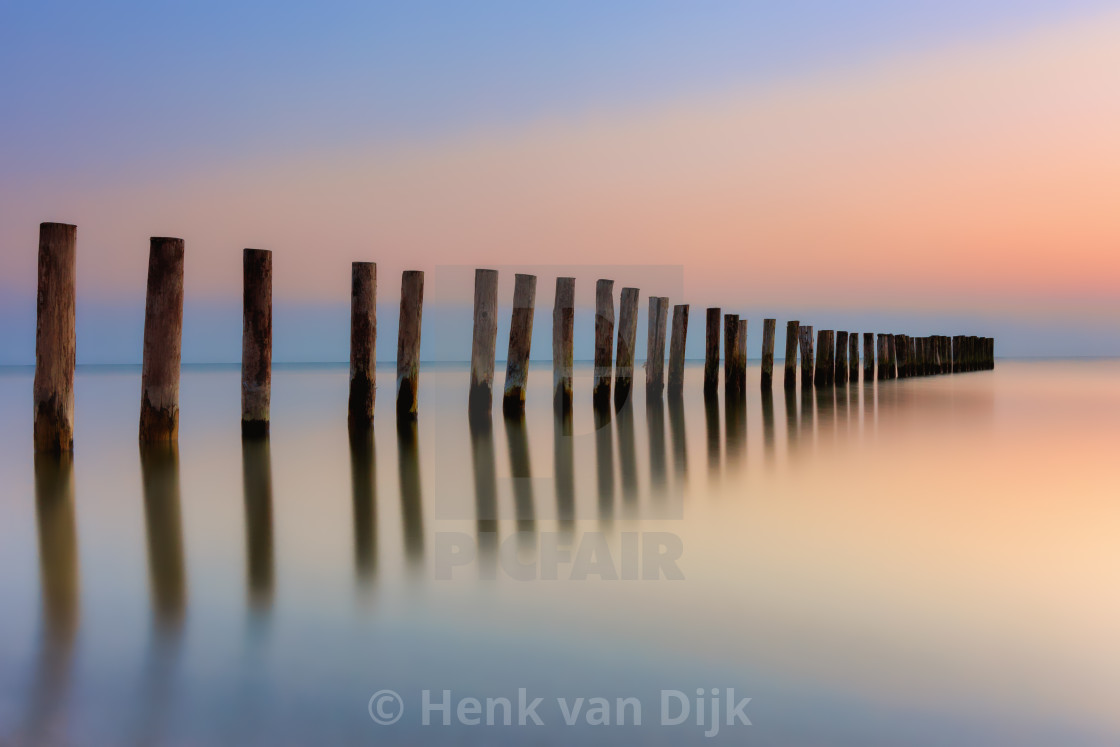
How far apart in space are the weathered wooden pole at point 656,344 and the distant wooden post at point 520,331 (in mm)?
2891

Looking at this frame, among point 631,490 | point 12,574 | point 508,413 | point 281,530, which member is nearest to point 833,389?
point 508,413

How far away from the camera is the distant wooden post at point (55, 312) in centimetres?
640

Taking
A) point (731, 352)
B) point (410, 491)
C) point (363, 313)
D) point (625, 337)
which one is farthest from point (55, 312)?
point (731, 352)

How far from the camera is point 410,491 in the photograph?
18.3 feet

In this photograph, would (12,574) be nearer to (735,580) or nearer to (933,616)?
(735,580)

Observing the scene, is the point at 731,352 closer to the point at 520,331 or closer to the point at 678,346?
the point at 678,346

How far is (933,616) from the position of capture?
291cm

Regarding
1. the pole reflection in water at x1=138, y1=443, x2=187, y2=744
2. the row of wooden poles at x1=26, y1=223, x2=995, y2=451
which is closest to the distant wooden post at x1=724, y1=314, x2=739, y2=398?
the row of wooden poles at x1=26, y1=223, x2=995, y2=451

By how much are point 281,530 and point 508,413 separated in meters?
6.62

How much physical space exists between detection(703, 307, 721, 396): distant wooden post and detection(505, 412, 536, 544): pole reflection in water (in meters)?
5.44

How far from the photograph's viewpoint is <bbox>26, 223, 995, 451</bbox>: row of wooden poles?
21.4 feet

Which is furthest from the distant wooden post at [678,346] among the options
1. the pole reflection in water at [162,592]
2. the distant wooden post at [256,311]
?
the pole reflection in water at [162,592]

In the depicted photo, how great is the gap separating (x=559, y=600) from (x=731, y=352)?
42.6 ft

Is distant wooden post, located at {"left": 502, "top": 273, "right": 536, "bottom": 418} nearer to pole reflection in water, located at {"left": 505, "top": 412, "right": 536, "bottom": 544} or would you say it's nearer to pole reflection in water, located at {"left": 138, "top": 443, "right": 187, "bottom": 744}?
pole reflection in water, located at {"left": 505, "top": 412, "right": 536, "bottom": 544}
